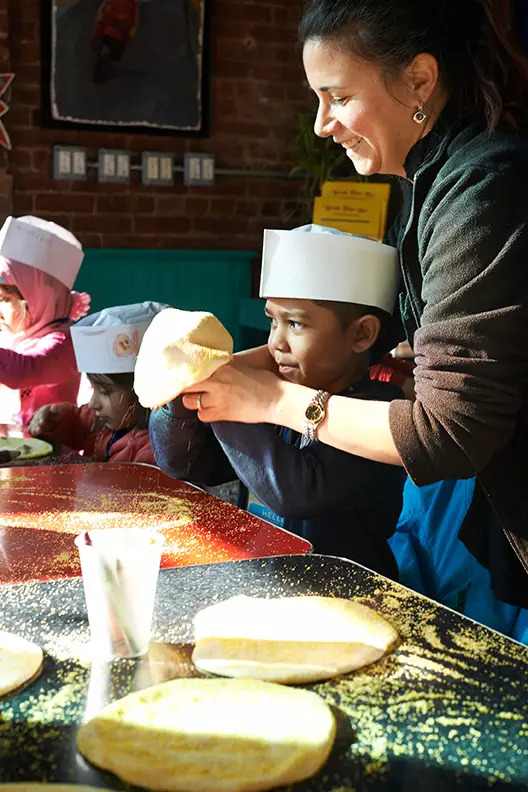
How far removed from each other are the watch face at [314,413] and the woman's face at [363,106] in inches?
15.5

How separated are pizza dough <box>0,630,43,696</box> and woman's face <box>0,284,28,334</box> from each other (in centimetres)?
287

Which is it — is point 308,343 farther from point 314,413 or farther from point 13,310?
point 13,310

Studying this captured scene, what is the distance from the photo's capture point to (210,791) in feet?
2.76

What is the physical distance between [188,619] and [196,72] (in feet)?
14.7

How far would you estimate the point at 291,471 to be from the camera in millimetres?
1754

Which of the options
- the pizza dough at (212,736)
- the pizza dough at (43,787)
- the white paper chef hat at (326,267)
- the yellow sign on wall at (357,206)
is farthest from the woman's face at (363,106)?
the yellow sign on wall at (357,206)

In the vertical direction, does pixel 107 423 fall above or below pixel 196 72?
below

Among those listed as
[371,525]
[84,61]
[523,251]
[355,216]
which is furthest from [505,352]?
[84,61]

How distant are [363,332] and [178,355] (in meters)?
0.51

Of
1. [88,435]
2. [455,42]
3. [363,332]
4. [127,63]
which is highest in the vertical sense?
[127,63]

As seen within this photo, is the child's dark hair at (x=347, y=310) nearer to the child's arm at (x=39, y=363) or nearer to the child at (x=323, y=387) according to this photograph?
the child at (x=323, y=387)

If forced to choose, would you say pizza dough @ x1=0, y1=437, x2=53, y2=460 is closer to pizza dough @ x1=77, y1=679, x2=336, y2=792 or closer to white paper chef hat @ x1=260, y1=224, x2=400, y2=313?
white paper chef hat @ x1=260, y1=224, x2=400, y2=313

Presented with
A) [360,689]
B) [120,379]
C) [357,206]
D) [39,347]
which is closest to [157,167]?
[357,206]

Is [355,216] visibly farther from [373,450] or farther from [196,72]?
[373,450]
